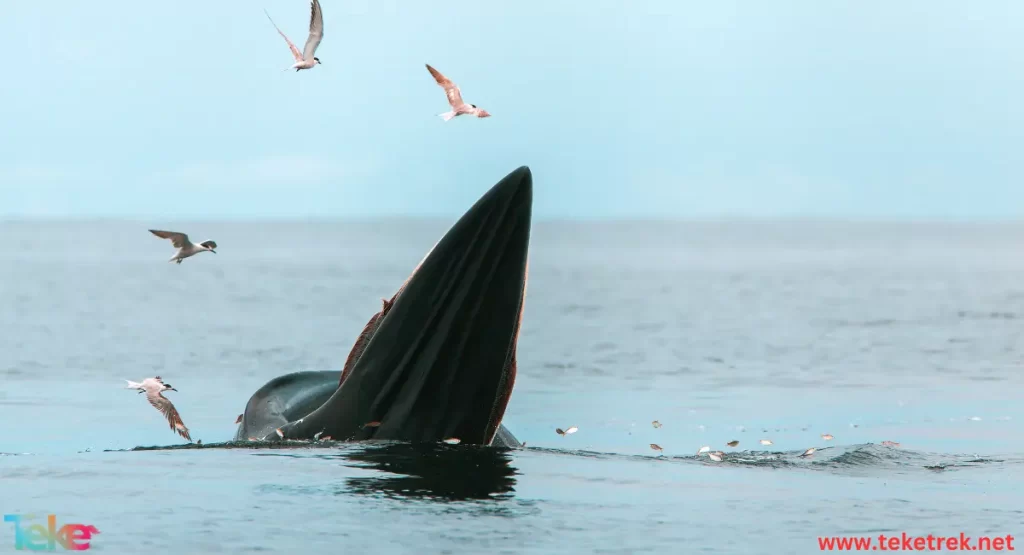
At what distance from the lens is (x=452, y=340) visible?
31.0 feet

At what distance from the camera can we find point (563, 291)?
2169 inches

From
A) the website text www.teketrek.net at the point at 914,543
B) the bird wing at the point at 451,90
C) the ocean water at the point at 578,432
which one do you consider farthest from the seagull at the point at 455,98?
the website text www.teketrek.net at the point at 914,543

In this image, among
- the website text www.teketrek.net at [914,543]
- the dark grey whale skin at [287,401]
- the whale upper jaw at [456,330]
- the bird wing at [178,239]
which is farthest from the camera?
the bird wing at [178,239]

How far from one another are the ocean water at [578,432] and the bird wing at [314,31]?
161 inches

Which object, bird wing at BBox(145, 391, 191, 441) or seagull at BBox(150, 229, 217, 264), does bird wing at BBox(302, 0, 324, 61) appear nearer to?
seagull at BBox(150, 229, 217, 264)

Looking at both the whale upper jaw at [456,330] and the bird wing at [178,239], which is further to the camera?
the bird wing at [178,239]

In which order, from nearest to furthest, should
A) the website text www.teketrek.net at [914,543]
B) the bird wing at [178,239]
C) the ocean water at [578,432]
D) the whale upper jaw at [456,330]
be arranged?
the website text www.teketrek.net at [914,543], the ocean water at [578,432], the whale upper jaw at [456,330], the bird wing at [178,239]

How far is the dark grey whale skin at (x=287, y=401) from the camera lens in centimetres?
1047

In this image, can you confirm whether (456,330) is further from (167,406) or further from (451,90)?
(451,90)

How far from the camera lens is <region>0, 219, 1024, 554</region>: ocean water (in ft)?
25.8

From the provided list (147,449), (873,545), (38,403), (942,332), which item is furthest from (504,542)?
(942,332)

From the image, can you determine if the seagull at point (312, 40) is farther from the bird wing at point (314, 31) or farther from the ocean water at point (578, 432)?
the ocean water at point (578, 432)

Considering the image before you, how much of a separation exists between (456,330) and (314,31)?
5952 mm

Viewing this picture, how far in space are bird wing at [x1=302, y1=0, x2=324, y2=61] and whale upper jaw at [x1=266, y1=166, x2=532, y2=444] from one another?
5.52m
